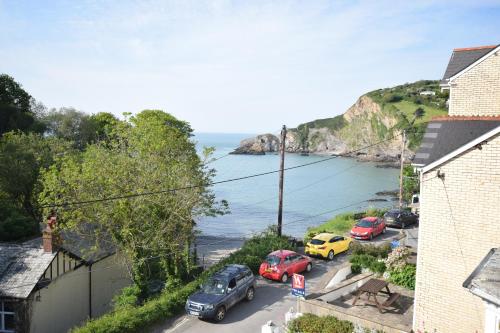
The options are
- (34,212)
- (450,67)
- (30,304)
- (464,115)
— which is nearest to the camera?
(464,115)

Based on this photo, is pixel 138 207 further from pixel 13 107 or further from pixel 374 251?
pixel 13 107

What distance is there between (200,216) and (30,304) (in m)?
9.22

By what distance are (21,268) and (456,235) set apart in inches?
713

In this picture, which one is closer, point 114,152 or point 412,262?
point 412,262

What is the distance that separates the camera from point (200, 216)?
2381 centimetres

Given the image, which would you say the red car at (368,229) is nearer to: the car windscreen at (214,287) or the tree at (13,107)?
the car windscreen at (214,287)

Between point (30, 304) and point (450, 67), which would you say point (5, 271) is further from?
point (450, 67)

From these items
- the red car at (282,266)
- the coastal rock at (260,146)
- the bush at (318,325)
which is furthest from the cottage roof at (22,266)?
the coastal rock at (260,146)

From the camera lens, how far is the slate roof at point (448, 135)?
1180 cm

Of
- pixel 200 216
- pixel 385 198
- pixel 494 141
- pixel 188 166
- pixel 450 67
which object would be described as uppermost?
pixel 450 67

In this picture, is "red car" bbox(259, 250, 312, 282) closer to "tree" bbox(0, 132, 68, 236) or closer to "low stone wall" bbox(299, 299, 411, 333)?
"low stone wall" bbox(299, 299, 411, 333)

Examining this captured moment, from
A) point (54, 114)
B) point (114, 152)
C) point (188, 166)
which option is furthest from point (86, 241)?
point (54, 114)

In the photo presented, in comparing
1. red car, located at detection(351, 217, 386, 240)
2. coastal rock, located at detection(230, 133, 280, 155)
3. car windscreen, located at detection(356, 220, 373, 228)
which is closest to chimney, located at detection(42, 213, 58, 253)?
red car, located at detection(351, 217, 386, 240)

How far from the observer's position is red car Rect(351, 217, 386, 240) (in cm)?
3167
